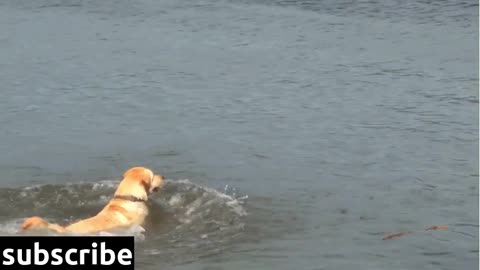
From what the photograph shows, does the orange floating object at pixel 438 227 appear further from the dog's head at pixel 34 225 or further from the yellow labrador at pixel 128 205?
the dog's head at pixel 34 225

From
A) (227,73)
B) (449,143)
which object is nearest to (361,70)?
(227,73)

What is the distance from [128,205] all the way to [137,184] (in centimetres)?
24

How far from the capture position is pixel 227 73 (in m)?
15.0

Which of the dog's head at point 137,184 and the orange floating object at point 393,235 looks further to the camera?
the dog's head at point 137,184

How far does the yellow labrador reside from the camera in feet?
26.2

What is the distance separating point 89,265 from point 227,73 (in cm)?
869

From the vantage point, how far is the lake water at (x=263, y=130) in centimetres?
827

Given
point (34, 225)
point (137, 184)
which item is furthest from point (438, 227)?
point (34, 225)

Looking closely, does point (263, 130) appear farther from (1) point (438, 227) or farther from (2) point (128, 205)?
(1) point (438, 227)

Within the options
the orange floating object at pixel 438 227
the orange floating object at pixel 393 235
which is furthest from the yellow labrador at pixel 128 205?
the orange floating object at pixel 438 227

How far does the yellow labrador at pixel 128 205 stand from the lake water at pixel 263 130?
0.86 ft

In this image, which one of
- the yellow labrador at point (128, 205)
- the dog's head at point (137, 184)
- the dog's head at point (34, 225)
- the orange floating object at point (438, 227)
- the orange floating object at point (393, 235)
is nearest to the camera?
the dog's head at point (34, 225)

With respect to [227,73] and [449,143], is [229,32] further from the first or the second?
[449,143]

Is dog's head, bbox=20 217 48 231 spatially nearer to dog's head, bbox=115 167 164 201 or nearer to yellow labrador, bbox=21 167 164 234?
yellow labrador, bbox=21 167 164 234
